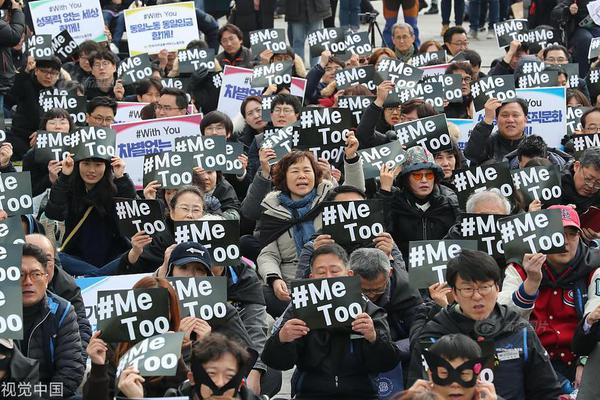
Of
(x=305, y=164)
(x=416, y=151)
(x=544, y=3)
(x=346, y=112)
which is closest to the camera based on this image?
(x=305, y=164)

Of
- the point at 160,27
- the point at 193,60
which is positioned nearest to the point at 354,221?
the point at 193,60

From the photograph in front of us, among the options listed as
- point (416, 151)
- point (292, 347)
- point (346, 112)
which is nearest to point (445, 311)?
point (292, 347)

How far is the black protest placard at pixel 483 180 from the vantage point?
10180 millimetres

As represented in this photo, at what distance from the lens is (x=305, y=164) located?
10.1 m

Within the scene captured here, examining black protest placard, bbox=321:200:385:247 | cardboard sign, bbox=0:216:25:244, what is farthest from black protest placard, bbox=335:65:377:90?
cardboard sign, bbox=0:216:25:244

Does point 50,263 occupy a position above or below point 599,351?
above

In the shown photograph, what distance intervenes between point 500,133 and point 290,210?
2.82 meters

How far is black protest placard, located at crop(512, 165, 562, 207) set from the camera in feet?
33.0

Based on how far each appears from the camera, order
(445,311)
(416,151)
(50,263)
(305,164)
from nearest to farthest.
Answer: (445,311)
(50,263)
(305,164)
(416,151)

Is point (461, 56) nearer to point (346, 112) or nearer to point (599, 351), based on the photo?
point (346, 112)

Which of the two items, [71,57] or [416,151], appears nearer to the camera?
[416,151]

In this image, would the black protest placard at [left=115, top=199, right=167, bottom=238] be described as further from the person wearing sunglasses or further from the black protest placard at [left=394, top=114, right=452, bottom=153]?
the black protest placard at [left=394, top=114, right=452, bottom=153]

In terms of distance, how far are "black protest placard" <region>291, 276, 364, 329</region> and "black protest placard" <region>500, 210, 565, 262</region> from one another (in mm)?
1296

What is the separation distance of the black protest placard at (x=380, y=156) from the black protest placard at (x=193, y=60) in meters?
5.25
